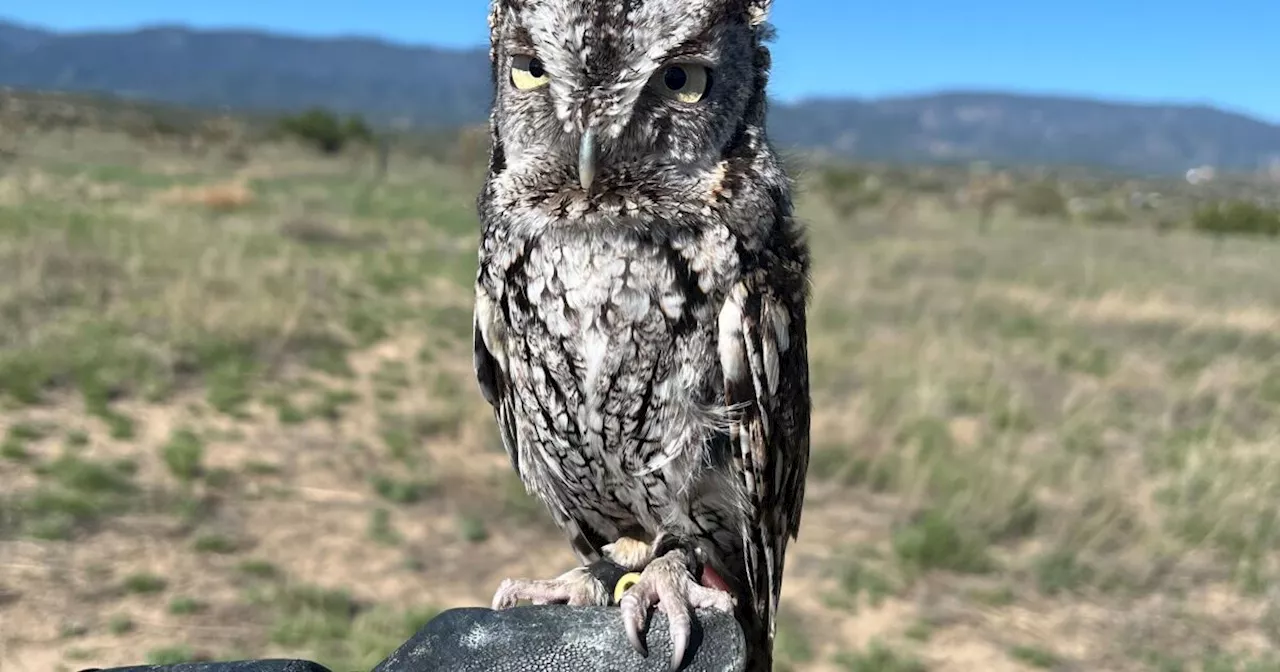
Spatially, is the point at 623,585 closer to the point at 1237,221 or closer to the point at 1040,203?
the point at 1237,221

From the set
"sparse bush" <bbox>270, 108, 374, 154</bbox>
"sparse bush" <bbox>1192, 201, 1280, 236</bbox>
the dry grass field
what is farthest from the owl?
"sparse bush" <bbox>270, 108, 374, 154</bbox>

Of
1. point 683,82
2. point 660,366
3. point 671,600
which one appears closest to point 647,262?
point 660,366

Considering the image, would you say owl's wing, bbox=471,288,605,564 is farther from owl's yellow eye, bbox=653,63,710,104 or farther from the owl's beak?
owl's yellow eye, bbox=653,63,710,104

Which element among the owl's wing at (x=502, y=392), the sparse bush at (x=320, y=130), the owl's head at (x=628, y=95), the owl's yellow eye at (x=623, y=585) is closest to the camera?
the owl's head at (x=628, y=95)

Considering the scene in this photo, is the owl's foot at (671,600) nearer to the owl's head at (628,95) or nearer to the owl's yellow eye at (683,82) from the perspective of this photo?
the owl's head at (628,95)

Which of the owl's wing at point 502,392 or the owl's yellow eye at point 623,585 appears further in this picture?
the owl's wing at point 502,392

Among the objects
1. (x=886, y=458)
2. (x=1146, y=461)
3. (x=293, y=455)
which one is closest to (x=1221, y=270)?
(x=1146, y=461)

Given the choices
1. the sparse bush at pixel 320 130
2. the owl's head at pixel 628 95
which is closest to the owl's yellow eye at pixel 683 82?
the owl's head at pixel 628 95
